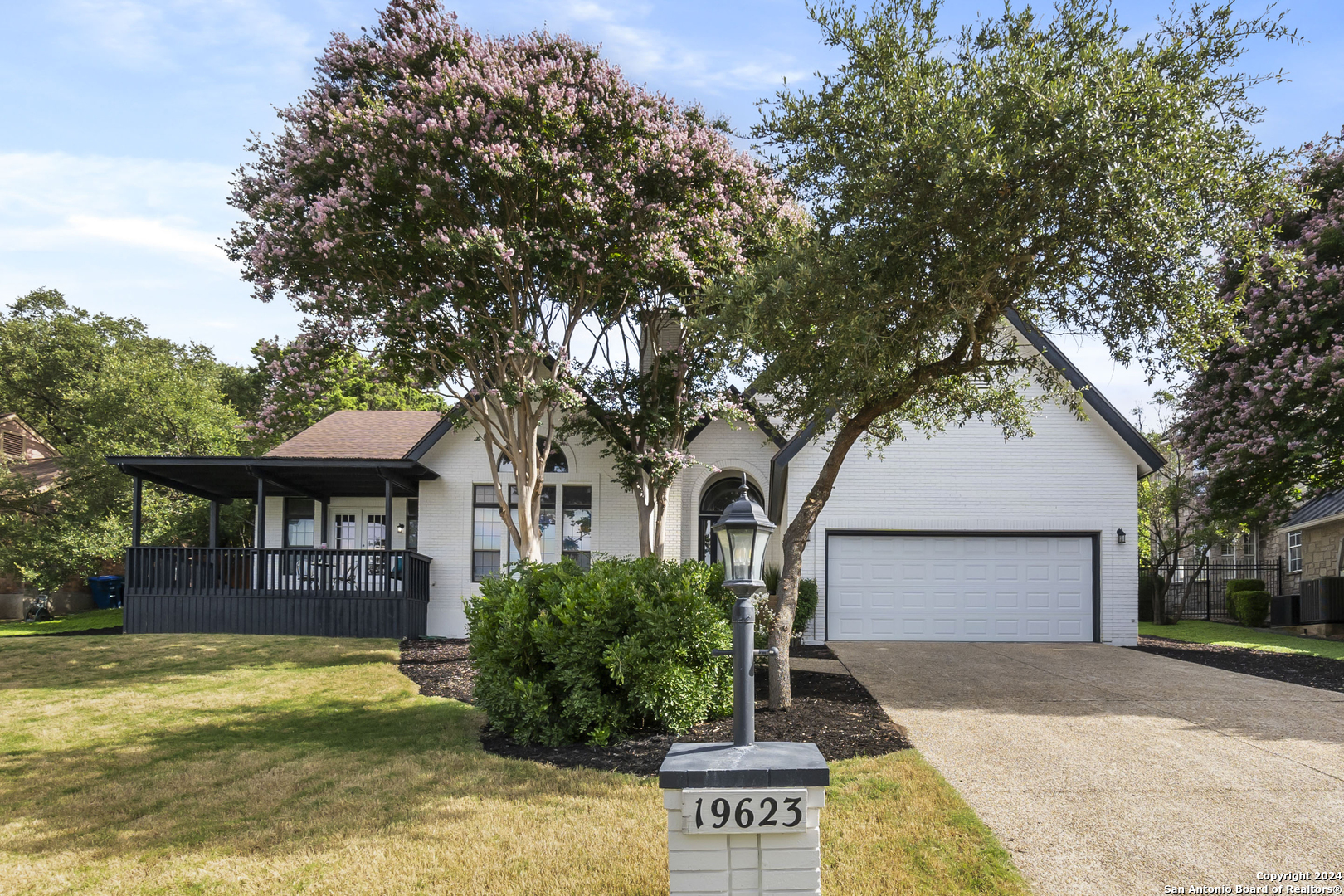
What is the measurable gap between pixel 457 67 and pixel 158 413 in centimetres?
2000

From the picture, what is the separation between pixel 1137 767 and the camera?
705cm

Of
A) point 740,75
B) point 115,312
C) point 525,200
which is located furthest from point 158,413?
point 740,75

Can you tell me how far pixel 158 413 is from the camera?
2728 cm

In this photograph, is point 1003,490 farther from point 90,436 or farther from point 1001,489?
point 90,436

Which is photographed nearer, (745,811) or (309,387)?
(745,811)

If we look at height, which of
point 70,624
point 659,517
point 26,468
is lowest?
point 70,624

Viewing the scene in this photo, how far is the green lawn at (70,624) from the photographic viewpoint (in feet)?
65.8

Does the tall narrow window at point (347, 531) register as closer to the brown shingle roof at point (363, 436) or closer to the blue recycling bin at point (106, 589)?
the brown shingle roof at point (363, 436)

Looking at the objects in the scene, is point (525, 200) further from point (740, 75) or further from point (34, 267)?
point (34, 267)

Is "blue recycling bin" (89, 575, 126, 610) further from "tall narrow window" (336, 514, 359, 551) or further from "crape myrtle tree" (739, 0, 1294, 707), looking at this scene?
"crape myrtle tree" (739, 0, 1294, 707)

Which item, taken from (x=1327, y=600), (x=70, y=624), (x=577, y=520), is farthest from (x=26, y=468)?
(x=1327, y=600)

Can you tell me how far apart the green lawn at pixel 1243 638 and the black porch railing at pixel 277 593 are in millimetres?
15463

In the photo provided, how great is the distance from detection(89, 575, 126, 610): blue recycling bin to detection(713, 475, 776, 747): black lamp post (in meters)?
26.6

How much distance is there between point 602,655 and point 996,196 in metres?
5.47
